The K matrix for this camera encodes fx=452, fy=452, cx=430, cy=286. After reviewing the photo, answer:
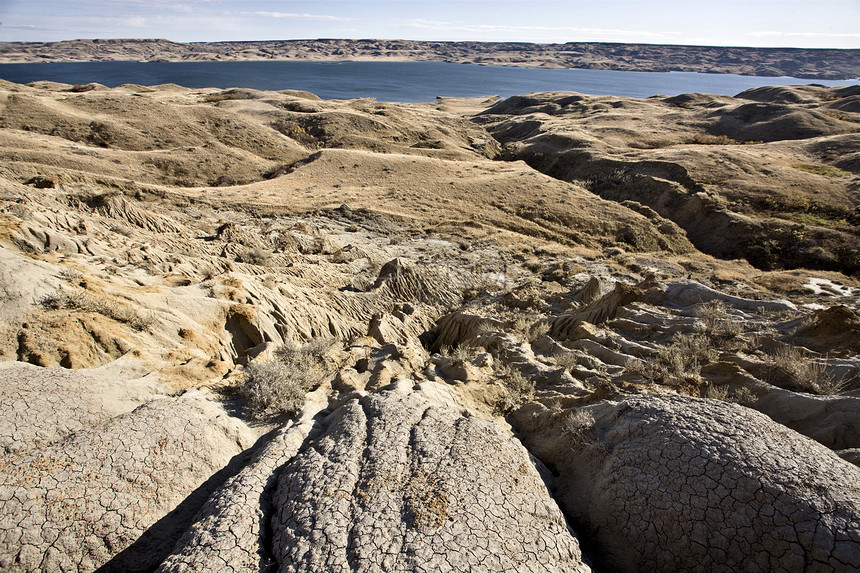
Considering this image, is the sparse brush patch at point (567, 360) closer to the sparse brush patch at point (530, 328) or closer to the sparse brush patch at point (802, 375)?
the sparse brush patch at point (530, 328)

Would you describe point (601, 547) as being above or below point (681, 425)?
below

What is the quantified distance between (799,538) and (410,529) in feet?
8.80

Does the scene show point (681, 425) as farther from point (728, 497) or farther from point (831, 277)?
point (831, 277)

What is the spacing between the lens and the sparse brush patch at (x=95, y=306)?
266 inches

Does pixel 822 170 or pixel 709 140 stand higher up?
pixel 709 140

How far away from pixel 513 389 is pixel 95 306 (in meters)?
6.66

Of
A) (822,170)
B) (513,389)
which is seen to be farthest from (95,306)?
(822,170)

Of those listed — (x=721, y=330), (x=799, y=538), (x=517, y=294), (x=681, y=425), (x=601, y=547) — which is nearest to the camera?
(x=799, y=538)

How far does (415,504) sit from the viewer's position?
3506 millimetres

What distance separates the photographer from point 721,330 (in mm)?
8547

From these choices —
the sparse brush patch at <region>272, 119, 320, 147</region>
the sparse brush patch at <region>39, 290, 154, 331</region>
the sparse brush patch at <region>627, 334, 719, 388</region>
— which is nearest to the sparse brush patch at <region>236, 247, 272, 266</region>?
the sparse brush patch at <region>39, 290, 154, 331</region>

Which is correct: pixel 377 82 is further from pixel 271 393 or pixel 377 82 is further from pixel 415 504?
pixel 415 504

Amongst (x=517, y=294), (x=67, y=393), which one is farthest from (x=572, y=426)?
(x=517, y=294)

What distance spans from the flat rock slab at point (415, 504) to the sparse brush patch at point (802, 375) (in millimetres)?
4378
